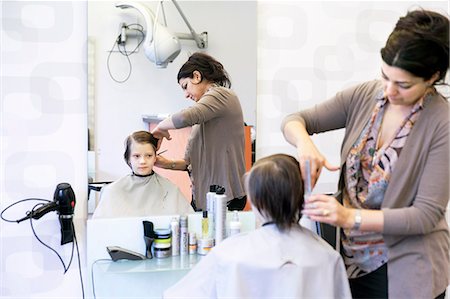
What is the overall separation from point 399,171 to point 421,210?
0.11m

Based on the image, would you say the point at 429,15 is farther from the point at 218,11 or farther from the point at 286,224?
the point at 218,11

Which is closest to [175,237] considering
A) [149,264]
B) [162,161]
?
[149,264]

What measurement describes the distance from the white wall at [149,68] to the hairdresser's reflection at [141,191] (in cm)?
4

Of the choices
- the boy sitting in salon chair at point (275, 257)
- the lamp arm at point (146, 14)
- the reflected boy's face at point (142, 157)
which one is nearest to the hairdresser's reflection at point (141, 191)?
the reflected boy's face at point (142, 157)

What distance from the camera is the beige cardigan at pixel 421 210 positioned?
1136 mm

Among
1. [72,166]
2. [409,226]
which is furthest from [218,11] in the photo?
[409,226]

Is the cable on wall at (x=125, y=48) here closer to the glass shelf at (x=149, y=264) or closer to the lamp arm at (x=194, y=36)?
the lamp arm at (x=194, y=36)

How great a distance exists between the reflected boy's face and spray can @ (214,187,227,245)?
0.98 feet

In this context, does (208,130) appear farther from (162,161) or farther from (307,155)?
(307,155)

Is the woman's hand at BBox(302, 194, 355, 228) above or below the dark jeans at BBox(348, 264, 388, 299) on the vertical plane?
above

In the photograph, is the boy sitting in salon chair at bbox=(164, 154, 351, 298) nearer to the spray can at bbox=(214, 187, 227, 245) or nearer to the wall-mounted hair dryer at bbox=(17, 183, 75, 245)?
the spray can at bbox=(214, 187, 227, 245)

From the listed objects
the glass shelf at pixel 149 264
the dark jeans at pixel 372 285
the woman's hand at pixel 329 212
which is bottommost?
the glass shelf at pixel 149 264

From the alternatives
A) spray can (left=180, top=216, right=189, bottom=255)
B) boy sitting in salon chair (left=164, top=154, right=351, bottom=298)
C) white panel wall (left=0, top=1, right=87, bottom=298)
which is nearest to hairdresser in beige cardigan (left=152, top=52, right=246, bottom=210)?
spray can (left=180, top=216, right=189, bottom=255)

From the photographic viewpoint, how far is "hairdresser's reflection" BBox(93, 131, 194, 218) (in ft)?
5.65
